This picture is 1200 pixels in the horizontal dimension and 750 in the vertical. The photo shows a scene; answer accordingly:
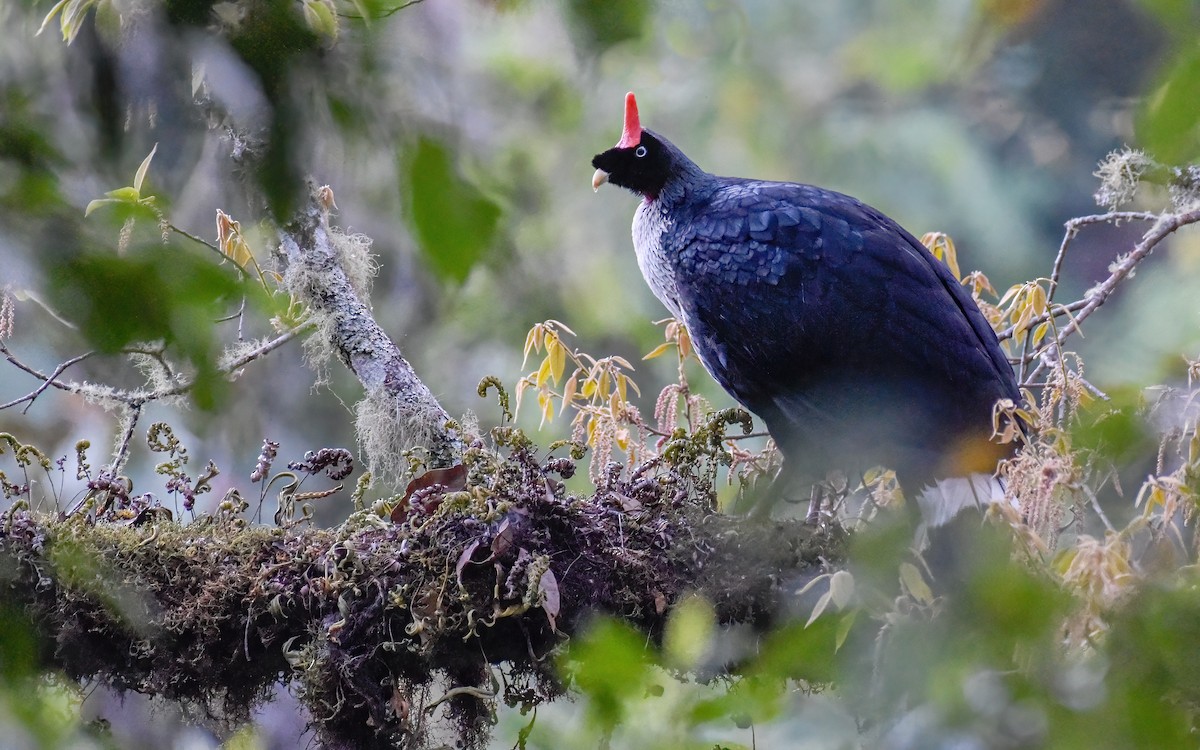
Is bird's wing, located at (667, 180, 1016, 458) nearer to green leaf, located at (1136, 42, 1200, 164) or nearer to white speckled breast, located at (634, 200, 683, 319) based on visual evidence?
white speckled breast, located at (634, 200, 683, 319)

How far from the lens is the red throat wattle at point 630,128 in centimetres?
326

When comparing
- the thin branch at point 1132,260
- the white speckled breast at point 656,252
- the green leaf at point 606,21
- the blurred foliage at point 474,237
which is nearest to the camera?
the blurred foliage at point 474,237

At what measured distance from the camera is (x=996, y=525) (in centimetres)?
165

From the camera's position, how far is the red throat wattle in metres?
3.26

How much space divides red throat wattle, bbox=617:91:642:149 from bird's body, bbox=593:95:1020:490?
552mm

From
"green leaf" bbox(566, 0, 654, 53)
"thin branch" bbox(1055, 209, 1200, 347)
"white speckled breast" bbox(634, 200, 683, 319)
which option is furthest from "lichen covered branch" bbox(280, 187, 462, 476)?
"green leaf" bbox(566, 0, 654, 53)

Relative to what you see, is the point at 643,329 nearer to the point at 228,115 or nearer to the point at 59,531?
the point at 59,531

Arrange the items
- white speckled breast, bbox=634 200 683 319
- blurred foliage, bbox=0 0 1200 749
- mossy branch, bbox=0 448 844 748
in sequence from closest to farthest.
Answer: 1. blurred foliage, bbox=0 0 1200 749
2. mossy branch, bbox=0 448 844 748
3. white speckled breast, bbox=634 200 683 319

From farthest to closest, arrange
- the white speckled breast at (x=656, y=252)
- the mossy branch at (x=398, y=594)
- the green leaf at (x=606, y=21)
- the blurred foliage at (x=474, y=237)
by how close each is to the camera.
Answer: the white speckled breast at (x=656, y=252), the mossy branch at (x=398, y=594), the green leaf at (x=606, y=21), the blurred foliage at (x=474, y=237)

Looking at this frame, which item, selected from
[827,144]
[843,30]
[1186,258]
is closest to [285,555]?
[1186,258]

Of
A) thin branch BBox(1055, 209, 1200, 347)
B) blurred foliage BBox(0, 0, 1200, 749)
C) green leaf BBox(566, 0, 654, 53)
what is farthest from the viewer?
thin branch BBox(1055, 209, 1200, 347)

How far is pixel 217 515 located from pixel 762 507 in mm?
1238

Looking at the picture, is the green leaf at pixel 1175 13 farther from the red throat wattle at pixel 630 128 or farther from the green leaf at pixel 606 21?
the red throat wattle at pixel 630 128

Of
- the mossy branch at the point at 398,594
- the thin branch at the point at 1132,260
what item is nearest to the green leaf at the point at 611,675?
the mossy branch at the point at 398,594
